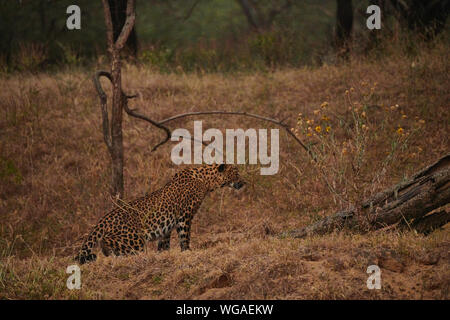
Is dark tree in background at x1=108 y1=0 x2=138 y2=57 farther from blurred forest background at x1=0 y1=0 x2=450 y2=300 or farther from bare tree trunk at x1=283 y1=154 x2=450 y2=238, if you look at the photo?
bare tree trunk at x1=283 y1=154 x2=450 y2=238

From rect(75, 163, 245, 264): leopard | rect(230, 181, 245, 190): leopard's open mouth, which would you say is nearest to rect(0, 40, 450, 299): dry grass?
rect(75, 163, 245, 264): leopard

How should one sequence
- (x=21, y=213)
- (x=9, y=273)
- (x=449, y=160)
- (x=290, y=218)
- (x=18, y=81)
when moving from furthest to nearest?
(x=18, y=81) → (x=21, y=213) → (x=290, y=218) → (x=449, y=160) → (x=9, y=273)

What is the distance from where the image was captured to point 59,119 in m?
11.4

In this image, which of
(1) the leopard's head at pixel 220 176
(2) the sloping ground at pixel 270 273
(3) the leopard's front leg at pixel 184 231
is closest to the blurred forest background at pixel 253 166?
(2) the sloping ground at pixel 270 273

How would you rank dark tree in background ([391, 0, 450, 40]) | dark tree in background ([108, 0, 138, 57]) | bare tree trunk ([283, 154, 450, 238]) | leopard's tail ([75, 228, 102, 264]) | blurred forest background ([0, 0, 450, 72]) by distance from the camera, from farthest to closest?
dark tree in background ([108, 0, 138, 57]) → blurred forest background ([0, 0, 450, 72]) → dark tree in background ([391, 0, 450, 40]) → leopard's tail ([75, 228, 102, 264]) → bare tree trunk ([283, 154, 450, 238])

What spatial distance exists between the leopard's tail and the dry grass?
189mm

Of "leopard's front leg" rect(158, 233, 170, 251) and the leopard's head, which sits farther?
the leopard's head

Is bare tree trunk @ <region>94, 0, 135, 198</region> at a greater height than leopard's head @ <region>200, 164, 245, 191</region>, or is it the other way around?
bare tree trunk @ <region>94, 0, 135, 198</region>

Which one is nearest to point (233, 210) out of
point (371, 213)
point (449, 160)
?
point (371, 213)

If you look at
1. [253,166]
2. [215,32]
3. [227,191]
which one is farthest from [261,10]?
[227,191]

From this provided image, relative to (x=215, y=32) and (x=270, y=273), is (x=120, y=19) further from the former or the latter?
(x=270, y=273)

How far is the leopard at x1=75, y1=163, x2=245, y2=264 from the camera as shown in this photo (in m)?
6.64
